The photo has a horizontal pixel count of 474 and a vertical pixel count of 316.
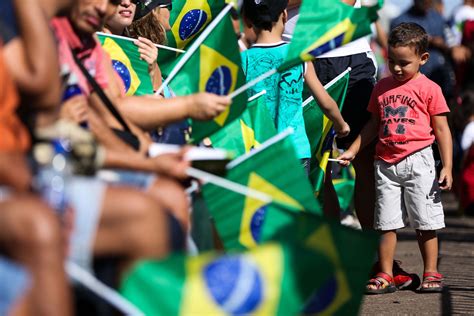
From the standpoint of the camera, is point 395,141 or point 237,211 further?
point 395,141

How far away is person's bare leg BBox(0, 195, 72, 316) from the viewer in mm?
3367

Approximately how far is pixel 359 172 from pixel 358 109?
17.1 inches

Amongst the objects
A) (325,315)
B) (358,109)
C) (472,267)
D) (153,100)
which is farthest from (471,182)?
(325,315)

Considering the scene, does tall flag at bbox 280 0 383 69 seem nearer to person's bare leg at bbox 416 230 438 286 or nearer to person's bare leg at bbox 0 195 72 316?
person's bare leg at bbox 0 195 72 316

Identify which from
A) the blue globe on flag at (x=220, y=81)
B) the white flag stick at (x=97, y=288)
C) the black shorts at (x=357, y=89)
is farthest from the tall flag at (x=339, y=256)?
the black shorts at (x=357, y=89)

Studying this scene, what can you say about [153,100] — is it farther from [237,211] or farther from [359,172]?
[359,172]

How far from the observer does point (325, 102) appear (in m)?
7.08

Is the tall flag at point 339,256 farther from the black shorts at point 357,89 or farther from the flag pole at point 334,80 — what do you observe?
the black shorts at point 357,89

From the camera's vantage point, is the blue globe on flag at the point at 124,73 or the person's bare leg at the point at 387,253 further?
the person's bare leg at the point at 387,253

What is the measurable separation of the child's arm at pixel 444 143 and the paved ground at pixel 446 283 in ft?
2.13

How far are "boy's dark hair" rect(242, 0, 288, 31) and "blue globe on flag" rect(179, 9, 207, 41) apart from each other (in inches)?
12.7

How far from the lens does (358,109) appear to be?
770 cm

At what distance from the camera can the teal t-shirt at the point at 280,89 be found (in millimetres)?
7207

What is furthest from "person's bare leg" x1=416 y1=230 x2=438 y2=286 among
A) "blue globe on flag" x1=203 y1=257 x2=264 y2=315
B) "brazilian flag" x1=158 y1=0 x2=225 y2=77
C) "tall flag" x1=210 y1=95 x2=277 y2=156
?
"blue globe on flag" x1=203 y1=257 x2=264 y2=315
